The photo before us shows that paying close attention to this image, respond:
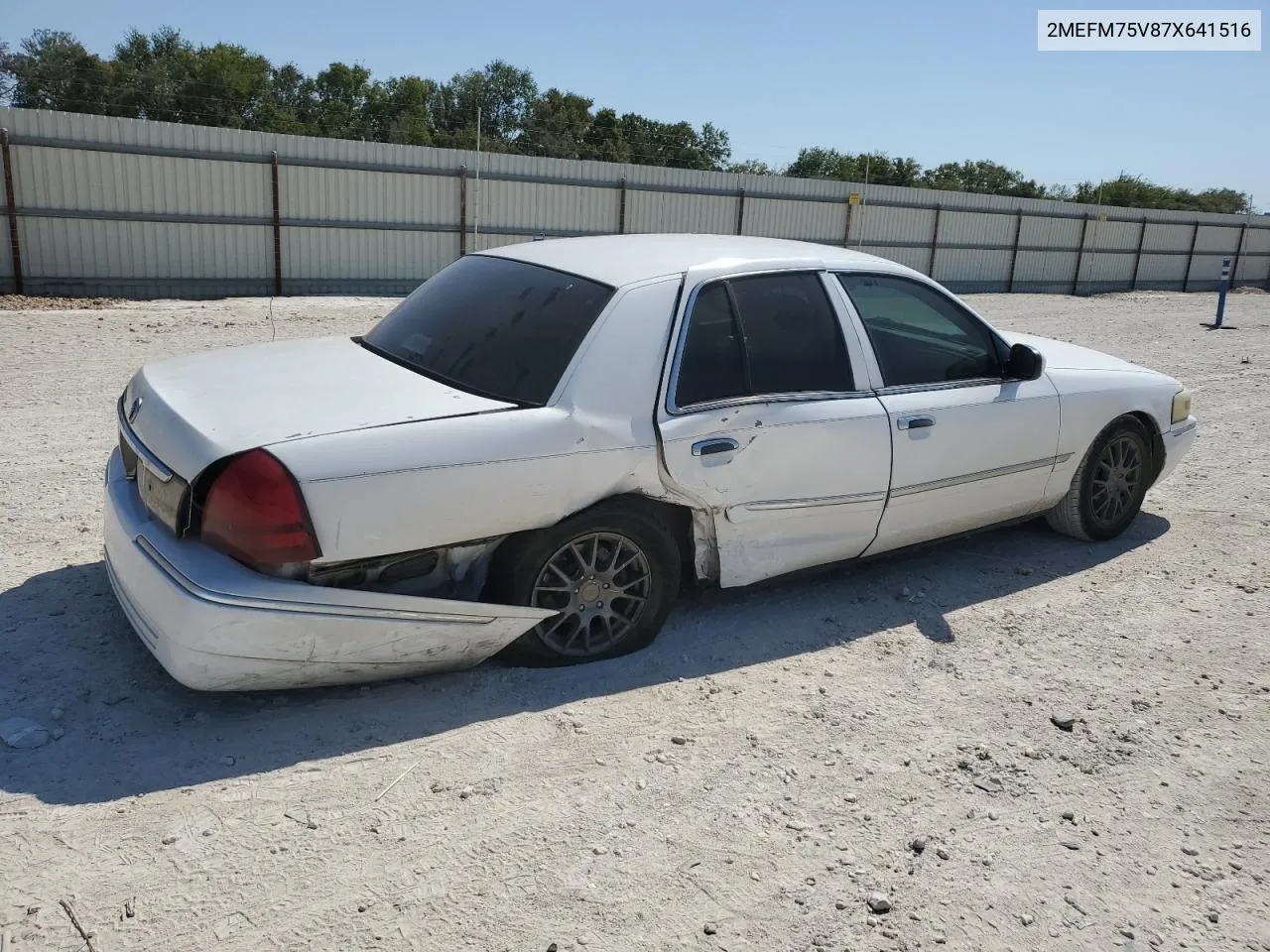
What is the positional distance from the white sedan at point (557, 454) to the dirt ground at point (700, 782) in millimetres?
269

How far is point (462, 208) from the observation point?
61.1ft

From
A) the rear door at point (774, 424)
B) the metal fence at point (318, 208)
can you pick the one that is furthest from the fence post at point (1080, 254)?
the rear door at point (774, 424)

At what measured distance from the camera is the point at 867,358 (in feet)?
14.8

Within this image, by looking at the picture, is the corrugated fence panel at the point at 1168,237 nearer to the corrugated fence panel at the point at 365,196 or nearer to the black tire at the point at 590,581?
A: the corrugated fence panel at the point at 365,196

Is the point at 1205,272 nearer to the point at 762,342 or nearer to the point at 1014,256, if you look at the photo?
the point at 1014,256

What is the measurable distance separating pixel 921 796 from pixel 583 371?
1.81 metres

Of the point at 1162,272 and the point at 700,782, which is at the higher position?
the point at 1162,272

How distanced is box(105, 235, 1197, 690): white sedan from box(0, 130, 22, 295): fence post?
12.4 meters

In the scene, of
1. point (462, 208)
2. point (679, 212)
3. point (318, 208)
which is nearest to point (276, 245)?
point (318, 208)

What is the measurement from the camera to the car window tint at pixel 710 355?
4012mm

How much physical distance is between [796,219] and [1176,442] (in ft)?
60.6

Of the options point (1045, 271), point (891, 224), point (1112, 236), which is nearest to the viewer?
point (891, 224)

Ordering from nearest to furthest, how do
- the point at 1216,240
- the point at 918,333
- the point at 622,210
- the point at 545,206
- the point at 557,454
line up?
1. the point at 557,454
2. the point at 918,333
3. the point at 545,206
4. the point at 622,210
5. the point at 1216,240

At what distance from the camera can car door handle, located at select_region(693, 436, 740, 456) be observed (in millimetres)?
3955
